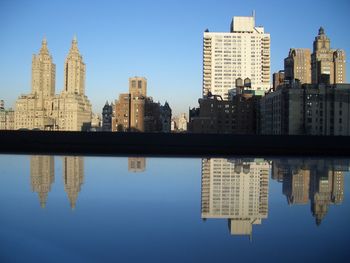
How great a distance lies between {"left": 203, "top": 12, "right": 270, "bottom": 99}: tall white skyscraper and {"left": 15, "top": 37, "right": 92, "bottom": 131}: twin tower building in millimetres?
37358

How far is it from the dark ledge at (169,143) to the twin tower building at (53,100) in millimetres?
90463

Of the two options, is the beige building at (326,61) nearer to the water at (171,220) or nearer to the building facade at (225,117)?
the building facade at (225,117)

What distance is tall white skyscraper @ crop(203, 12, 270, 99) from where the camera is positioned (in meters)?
126

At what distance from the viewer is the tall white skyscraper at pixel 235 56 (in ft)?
413

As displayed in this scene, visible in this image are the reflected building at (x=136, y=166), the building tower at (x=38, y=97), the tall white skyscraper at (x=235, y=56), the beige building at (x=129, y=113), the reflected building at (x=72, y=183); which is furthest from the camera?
the tall white skyscraper at (x=235, y=56)

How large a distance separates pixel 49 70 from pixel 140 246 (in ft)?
480

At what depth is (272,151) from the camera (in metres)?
22.5

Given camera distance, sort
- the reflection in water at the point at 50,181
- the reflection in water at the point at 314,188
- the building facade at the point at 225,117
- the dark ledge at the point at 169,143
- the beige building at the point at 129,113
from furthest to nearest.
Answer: the beige building at the point at 129,113 < the building facade at the point at 225,117 < the dark ledge at the point at 169,143 < the reflection in water at the point at 50,181 < the reflection in water at the point at 314,188

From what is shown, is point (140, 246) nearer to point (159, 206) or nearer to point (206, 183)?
point (159, 206)

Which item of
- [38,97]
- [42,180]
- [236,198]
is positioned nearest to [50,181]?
[42,180]

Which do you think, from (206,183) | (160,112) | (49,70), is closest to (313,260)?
(206,183)

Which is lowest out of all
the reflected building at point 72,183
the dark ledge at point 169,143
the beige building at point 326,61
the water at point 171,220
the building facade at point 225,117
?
the water at point 171,220

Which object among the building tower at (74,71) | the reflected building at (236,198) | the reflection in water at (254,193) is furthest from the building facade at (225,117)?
the building tower at (74,71)

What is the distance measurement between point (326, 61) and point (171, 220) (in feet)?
319
